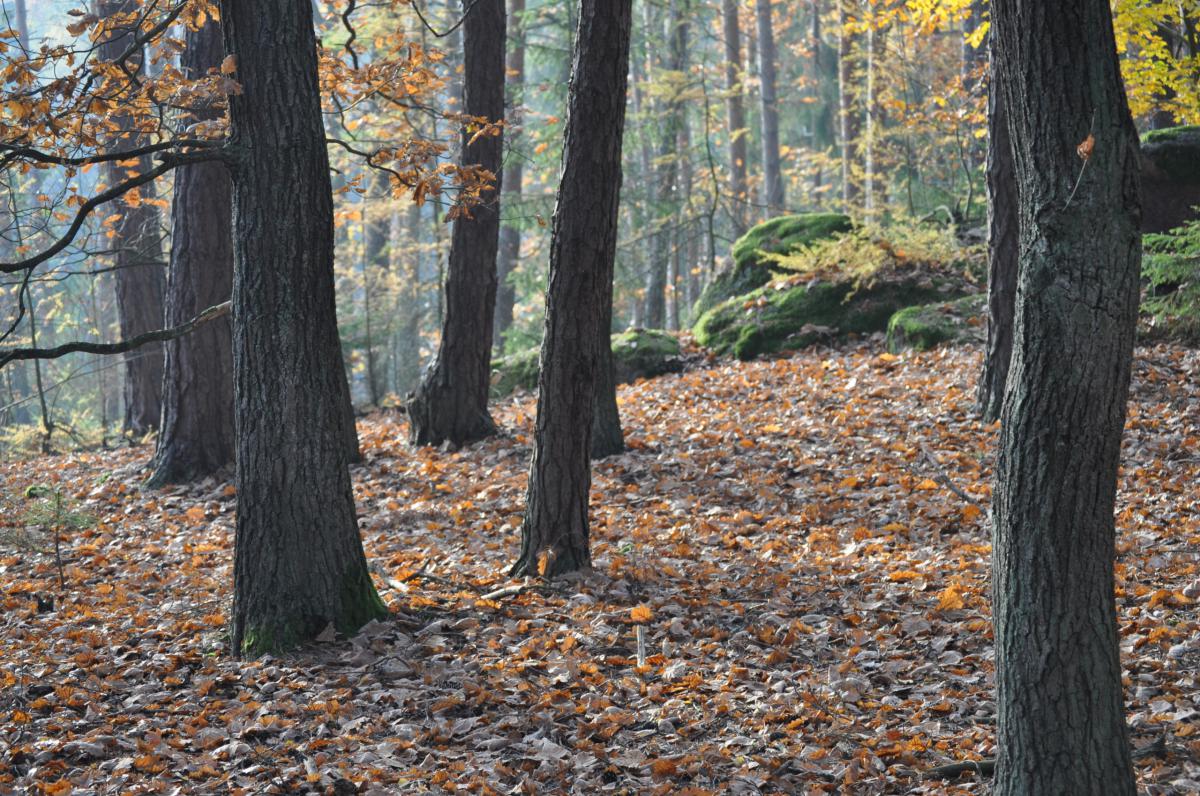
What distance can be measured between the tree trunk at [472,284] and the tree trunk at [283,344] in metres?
4.74

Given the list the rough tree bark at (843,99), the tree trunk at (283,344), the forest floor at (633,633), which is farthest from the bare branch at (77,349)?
the rough tree bark at (843,99)

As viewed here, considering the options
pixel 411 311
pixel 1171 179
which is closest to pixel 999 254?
pixel 1171 179

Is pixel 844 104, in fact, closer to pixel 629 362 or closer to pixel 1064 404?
pixel 629 362

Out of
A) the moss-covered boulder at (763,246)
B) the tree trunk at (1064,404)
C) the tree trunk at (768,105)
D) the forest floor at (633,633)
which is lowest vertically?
the forest floor at (633,633)

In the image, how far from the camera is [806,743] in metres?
4.23

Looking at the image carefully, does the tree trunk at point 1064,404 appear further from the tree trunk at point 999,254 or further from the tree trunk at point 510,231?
the tree trunk at point 510,231

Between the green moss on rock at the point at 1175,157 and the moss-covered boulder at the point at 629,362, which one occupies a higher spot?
the green moss on rock at the point at 1175,157

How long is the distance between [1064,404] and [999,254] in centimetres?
619

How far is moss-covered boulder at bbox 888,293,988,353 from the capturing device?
11031 mm

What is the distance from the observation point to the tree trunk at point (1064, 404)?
3029mm

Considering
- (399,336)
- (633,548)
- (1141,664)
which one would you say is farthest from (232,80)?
(399,336)

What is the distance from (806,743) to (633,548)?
9.61ft

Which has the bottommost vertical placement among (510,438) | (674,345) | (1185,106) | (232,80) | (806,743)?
(806,743)

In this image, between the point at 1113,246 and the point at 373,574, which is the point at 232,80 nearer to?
the point at 373,574
